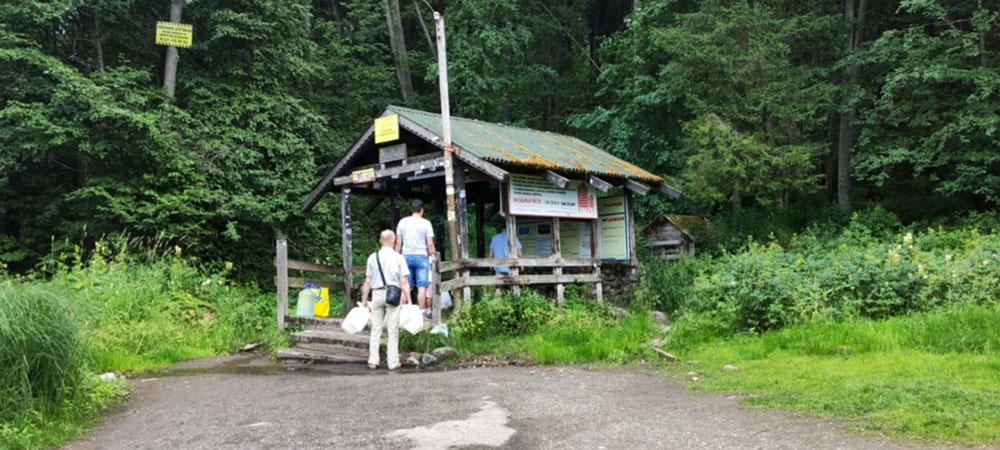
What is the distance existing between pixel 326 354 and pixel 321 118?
11.1 meters

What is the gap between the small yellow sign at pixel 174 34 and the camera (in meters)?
16.6

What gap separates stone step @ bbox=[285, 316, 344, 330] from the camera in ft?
37.4

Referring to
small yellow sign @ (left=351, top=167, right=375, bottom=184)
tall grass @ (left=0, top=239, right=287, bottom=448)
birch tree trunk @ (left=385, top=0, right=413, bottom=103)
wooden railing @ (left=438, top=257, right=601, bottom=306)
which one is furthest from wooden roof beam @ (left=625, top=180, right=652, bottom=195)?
birch tree trunk @ (left=385, top=0, right=413, bottom=103)

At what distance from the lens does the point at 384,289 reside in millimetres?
9062

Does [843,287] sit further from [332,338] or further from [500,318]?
[332,338]

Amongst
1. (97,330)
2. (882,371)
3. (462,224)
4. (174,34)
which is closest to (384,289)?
(462,224)

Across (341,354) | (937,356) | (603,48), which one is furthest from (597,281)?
(603,48)

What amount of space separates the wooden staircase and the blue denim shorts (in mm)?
1155

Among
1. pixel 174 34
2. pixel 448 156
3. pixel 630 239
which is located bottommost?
pixel 630 239

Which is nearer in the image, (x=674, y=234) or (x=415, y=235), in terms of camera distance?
(x=415, y=235)

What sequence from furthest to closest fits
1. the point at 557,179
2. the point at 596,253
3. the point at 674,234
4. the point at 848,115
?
the point at 848,115 < the point at 674,234 < the point at 596,253 < the point at 557,179

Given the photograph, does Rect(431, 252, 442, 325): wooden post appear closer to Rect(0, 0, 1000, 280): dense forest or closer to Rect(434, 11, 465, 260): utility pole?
Rect(434, 11, 465, 260): utility pole

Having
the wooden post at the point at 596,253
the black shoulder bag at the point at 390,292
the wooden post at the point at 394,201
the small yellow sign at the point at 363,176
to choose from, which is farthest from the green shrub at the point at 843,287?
the wooden post at the point at 394,201

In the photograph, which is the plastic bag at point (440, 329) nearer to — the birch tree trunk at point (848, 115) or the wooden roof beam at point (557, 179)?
the wooden roof beam at point (557, 179)
